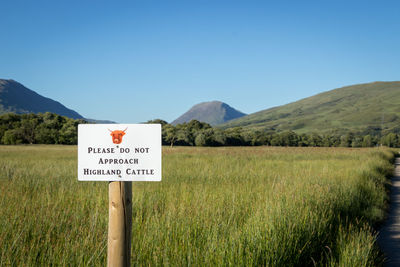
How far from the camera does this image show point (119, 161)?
205 centimetres

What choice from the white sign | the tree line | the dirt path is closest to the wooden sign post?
the white sign

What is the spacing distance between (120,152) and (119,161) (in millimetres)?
61

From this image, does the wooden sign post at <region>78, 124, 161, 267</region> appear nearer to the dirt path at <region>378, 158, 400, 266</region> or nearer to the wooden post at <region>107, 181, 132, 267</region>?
the wooden post at <region>107, 181, 132, 267</region>

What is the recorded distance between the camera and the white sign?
2.03 m

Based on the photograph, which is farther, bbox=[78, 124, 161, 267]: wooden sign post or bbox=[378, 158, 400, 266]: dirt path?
bbox=[378, 158, 400, 266]: dirt path

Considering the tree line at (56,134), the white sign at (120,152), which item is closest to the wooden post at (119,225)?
the white sign at (120,152)

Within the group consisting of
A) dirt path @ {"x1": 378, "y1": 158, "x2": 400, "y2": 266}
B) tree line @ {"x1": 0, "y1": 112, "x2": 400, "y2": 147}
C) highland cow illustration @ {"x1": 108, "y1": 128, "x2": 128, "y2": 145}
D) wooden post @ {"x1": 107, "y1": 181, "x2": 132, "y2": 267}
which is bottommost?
dirt path @ {"x1": 378, "y1": 158, "x2": 400, "y2": 266}

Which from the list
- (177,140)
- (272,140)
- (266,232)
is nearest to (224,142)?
(177,140)

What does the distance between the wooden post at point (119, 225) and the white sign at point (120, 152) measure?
114 mm

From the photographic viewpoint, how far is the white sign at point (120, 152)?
2027mm

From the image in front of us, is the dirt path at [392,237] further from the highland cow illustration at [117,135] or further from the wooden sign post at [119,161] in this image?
the highland cow illustration at [117,135]

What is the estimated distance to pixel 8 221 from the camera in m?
3.55

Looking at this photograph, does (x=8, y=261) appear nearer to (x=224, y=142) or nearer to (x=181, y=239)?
(x=181, y=239)

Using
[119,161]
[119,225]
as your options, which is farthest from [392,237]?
[119,161]
